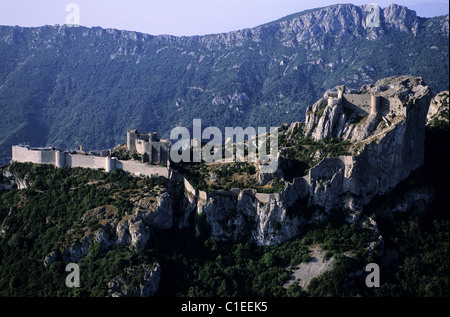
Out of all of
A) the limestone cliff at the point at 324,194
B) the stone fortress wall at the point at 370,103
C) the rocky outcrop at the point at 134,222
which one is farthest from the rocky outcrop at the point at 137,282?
the stone fortress wall at the point at 370,103

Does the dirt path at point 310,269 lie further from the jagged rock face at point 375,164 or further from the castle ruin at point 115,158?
the castle ruin at point 115,158

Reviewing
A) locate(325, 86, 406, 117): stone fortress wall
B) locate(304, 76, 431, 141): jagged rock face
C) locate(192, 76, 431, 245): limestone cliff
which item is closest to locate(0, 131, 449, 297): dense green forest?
locate(192, 76, 431, 245): limestone cliff

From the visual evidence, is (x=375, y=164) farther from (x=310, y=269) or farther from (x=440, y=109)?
(x=440, y=109)

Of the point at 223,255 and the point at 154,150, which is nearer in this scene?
the point at 223,255

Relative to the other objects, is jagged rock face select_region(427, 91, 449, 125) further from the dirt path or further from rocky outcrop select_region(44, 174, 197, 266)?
rocky outcrop select_region(44, 174, 197, 266)

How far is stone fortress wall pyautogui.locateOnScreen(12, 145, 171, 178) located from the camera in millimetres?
80438

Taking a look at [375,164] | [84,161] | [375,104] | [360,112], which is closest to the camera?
[375,164]

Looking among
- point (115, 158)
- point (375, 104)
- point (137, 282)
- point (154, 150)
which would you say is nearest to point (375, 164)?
point (375, 104)

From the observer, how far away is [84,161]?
8456cm

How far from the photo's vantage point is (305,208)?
243 feet

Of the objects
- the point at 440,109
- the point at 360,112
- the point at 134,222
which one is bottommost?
the point at 134,222

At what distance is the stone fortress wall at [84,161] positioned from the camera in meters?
80.4

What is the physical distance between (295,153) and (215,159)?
11451 millimetres

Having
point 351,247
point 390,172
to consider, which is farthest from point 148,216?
point 390,172
